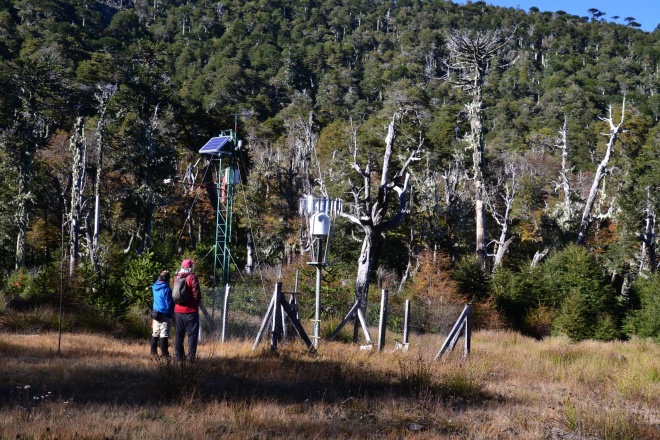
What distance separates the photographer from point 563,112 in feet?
241

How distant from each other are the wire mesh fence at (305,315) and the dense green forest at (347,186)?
3.37 ft

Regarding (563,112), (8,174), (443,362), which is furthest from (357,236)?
(563,112)

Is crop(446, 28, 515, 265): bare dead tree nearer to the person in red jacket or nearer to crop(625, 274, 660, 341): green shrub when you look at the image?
crop(625, 274, 660, 341): green shrub

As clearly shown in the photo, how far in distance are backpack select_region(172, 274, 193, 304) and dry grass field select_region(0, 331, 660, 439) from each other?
35.0 inches

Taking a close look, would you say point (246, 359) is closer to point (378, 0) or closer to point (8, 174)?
point (8, 174)

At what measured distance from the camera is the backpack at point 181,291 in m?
8.48

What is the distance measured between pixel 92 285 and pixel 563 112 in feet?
224

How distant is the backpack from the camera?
8.48m

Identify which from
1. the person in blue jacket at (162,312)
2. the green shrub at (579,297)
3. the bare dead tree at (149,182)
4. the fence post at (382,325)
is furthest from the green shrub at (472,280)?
the person in blue jacket at (162,312)

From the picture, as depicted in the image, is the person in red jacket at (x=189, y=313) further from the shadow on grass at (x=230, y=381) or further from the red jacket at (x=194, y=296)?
the shadow on grass at (x=230, y=381)

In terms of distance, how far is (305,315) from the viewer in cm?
1966

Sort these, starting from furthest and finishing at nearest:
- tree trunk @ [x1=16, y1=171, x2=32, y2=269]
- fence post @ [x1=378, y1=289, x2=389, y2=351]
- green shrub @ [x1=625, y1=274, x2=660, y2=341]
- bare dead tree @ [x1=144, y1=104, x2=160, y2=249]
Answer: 1. bare dead tree @ [x1=144, y1=104, x2=160, y2=249]
2. tree trunk @ [x1=16, y1=171, x2=32, y2=269]
3. green shrub @ [x1=625, y1=274, x2=660, y2=341]
4. fence post @ [x1=378, y1=289, x2=389, y2=351]

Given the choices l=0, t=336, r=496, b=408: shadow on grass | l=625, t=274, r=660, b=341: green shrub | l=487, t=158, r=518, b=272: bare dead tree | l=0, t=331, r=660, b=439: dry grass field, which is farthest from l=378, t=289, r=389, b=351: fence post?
l=487, t=158, r=518, b=272: bare dead tree

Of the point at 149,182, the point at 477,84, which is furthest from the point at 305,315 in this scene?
the point at 149,182
